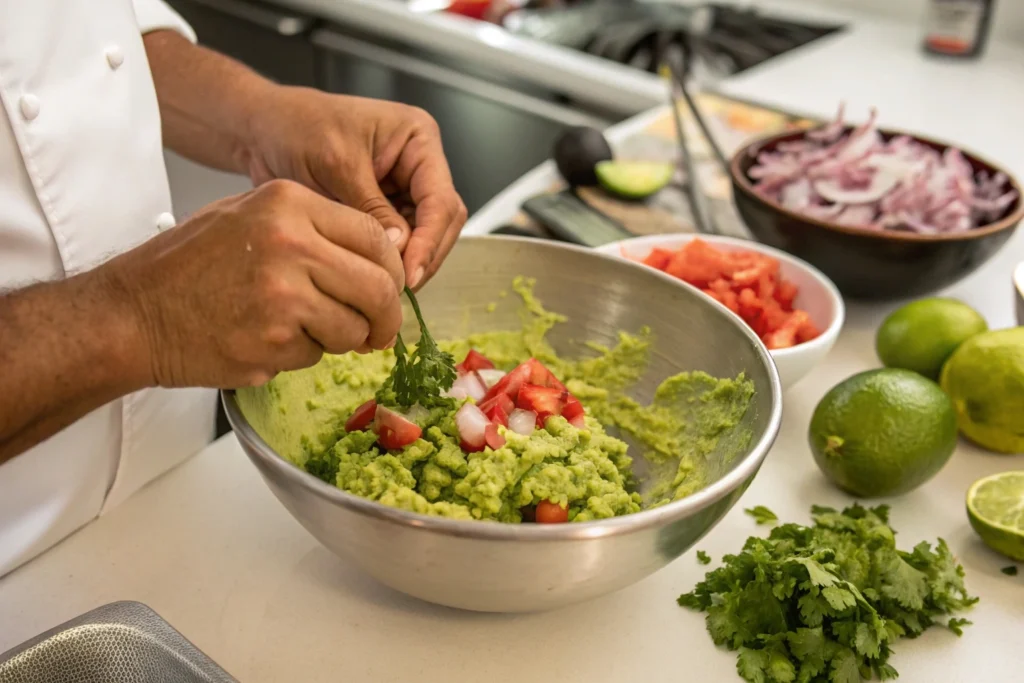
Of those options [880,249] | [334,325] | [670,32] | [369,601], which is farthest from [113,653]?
[670,32]

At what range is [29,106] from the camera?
3.16 feet

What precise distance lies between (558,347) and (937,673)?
1.85 ft

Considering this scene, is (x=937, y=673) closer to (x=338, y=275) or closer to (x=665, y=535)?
(x=665, y=535)

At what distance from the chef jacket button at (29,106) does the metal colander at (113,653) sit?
53cm

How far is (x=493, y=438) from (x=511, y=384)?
0.42ft

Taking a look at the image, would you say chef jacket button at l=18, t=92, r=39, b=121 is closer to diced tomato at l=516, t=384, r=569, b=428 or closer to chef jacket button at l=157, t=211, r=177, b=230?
chef jacket button at l=157, t=211, r=177, b=230

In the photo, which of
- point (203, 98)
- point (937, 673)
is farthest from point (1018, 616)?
point (203, 98)

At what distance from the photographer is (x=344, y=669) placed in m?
0.84

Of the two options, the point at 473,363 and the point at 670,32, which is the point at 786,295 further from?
the point at 670,32

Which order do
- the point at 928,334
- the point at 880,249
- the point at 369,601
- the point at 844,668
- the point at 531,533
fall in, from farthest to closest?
the point at 880,249 → the point at 928,334 → the point at 369,601 → the point at 844,668 → the point at 531,533

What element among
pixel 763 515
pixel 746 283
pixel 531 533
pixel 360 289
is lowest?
pixel 763 515

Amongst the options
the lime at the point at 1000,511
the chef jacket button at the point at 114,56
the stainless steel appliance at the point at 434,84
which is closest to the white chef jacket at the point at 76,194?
the chef jacket button at the point at 114,56

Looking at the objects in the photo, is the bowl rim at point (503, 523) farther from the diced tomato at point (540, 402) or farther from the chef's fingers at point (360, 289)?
the diced tomato at point (540, 402)

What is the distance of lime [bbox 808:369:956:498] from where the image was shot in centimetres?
102
